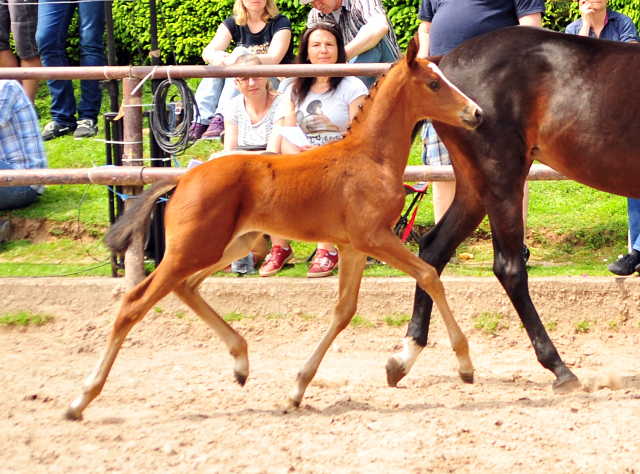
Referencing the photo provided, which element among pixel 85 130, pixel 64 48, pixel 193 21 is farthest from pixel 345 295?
pixel 193 21

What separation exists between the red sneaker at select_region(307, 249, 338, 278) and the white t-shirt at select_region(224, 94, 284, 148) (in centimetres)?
92

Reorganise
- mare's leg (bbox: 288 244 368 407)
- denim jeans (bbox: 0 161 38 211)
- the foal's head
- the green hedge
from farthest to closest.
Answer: the green hedge < denim jeans (bbox: 0 161 38 211) < mare's leg (bbox: 288 244 368 407) < the foal's head

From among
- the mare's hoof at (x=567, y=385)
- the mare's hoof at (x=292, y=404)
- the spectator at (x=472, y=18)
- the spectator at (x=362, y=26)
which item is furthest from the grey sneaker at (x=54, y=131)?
the mare's hoof at (x=567, y=385)

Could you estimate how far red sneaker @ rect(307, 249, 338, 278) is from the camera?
223 inches

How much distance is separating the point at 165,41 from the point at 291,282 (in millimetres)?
6829

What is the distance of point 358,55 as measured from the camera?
6367mm

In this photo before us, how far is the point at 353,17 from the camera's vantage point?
6375 millimetres

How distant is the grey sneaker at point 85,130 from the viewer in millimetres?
8352

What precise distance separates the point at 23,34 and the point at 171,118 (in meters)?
3.46

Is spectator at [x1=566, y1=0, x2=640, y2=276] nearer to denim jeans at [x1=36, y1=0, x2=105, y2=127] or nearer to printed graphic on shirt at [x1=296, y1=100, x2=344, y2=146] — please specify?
printed graphic on shirt at [x1=296, y1=100, x2=344, y2=146]

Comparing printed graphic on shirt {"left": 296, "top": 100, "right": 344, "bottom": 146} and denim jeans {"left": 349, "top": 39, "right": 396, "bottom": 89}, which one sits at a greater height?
denim jeans {"left": 349, "top": 39, "right": 396, "bottom": 89}

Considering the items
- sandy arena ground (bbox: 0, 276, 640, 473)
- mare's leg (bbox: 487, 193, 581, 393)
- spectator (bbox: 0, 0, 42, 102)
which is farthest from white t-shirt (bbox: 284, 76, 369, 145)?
spectator (bbox: 0, 0, 42, 102)

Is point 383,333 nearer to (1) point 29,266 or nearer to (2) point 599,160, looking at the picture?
(2) point 599,160

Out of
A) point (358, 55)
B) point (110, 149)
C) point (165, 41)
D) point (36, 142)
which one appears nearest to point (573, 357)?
point (358, 55)
